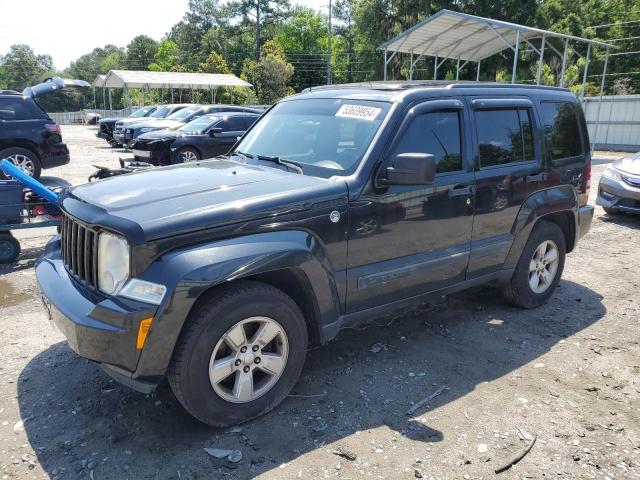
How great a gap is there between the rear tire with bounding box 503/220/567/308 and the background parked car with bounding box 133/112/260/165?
9256 millimetres

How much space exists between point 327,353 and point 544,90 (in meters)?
3.24

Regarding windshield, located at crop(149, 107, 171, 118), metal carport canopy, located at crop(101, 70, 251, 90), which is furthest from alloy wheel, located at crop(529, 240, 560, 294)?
metal carport canopy, located at crop(101, 70, 251, 90)

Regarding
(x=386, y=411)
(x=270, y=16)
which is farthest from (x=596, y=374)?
(x=270, y=16)

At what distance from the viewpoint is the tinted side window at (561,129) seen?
4.91 metres

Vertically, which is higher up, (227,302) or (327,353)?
(227,302)

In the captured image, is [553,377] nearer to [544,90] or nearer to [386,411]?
[386,411]

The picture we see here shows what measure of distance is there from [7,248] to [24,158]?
532 cm

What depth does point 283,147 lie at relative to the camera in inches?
162

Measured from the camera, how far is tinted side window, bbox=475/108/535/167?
14.2 feet

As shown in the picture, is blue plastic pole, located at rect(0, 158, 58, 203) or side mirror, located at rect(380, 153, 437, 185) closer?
side mirror, located at rect(380, 153, 437, 185)

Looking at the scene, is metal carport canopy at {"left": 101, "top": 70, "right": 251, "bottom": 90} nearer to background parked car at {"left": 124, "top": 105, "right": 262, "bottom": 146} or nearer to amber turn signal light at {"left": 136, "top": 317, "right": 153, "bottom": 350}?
background parked car at {"left": 124, "top": 105, "right": 262, "bottom": 146}

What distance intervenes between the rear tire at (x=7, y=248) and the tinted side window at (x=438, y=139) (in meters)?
4.85

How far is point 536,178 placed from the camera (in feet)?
15.5

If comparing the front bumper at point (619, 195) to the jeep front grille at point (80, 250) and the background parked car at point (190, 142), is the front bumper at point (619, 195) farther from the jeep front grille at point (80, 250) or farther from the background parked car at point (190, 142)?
the jeep front grille at point (80, 250)
